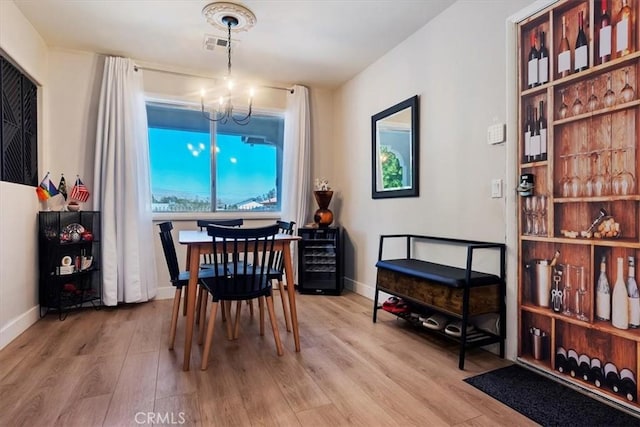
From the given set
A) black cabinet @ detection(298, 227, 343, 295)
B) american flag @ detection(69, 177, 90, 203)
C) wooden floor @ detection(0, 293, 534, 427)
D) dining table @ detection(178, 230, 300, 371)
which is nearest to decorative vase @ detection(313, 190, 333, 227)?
black cabinet @ detection(298, 227, 343, 295)

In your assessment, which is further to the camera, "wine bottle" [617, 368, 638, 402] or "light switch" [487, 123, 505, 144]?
"light switch" [487, 123, 505, 144]

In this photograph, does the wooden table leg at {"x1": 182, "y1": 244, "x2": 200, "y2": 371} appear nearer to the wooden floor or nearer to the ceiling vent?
the wooden floor

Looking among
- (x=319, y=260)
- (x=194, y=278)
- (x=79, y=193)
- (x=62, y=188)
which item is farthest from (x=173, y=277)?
(x=319, y=260)

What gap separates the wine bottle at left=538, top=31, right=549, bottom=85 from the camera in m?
2.02

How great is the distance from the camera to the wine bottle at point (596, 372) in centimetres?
177

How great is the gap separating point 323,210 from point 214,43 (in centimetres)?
207

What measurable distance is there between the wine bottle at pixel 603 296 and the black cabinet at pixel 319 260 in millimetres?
2471

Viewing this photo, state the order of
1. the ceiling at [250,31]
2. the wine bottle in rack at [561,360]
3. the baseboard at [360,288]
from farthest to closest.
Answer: the baseboard at [360,288], the ceiling at [250,31], the wine bottle in rack at [561,360]

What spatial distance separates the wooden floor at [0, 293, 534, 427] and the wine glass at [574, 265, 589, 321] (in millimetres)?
591

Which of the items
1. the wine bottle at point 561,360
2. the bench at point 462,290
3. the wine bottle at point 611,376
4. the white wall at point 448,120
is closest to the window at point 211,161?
the white wall at point 448,120

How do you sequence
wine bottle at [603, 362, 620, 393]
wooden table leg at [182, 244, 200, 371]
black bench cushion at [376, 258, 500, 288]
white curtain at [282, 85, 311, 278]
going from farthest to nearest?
white curtain at [282, 85, 311, 278]
black bench cushion at [376, 258, 500, 288]
wooden table leg at [182, 244, 200, 371]
wine bottle at [603, 362, 620, 393]

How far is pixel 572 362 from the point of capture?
74.8 inches

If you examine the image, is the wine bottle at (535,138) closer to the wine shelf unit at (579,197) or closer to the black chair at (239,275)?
the wine shelf unit at (579,197)

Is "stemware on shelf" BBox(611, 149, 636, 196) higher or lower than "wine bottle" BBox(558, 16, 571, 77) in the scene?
lower
